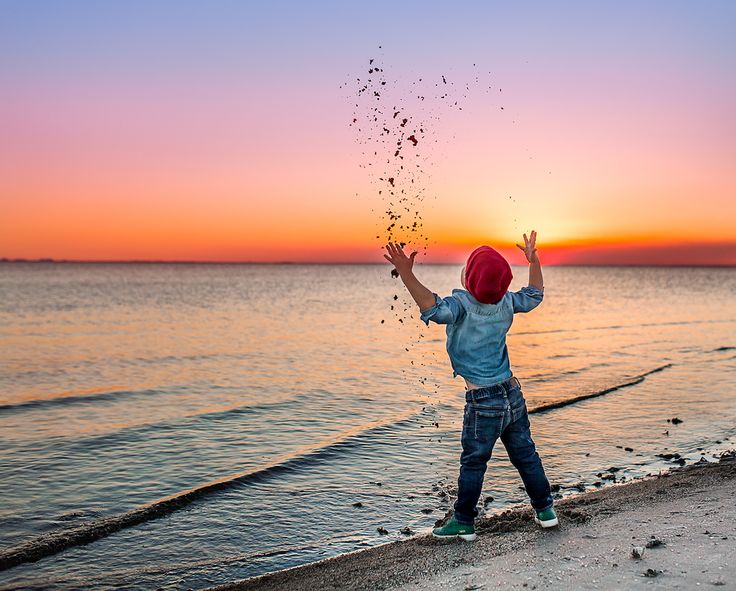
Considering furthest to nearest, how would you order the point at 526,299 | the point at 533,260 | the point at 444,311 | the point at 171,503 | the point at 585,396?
the point at 585,396, the point at 171,503, the point at 533,260, the point at 526,299, the point at 444,311

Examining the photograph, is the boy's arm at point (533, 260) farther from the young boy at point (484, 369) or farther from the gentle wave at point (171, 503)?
the gentle wave at point (171, 503)

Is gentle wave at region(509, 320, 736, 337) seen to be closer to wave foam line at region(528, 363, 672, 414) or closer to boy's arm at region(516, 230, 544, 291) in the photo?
wave foam line at region(528, 363, 672, 414)

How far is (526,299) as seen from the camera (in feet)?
17.4

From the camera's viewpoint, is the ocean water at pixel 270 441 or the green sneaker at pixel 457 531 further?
the ocean water at pixel 270 441

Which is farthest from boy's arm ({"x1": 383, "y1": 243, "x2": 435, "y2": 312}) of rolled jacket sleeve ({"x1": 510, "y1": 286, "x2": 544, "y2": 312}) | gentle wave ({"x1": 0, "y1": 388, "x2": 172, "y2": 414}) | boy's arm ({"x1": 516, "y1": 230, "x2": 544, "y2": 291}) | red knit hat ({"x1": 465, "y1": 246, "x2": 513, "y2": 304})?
gentle wave ({"x1": 0, "y1": 388, "x2": 172, "y2": 414})

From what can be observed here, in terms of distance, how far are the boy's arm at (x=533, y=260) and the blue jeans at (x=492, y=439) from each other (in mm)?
820

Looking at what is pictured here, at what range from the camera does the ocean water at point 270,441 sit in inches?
262

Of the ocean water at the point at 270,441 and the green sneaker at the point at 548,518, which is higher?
the green sneaker at the point at 548,518

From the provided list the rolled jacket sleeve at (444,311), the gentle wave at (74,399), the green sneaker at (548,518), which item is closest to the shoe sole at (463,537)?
the green sneaker at (548,518)

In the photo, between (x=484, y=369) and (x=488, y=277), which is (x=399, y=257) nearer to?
(x=488, y=277)

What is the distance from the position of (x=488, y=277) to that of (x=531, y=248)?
0.91 m

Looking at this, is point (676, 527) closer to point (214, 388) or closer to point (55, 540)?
point (55, 540)

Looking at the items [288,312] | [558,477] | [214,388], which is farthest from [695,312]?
[558,477]

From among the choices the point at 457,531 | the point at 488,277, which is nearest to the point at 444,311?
the point at 488,277
